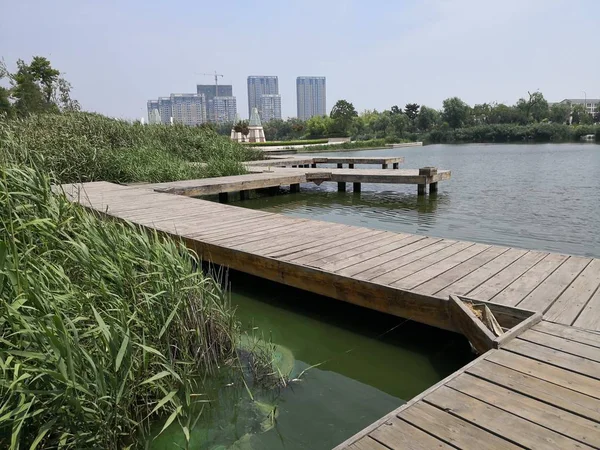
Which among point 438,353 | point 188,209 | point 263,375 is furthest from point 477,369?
point 188,209

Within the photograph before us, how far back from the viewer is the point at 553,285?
3.12m

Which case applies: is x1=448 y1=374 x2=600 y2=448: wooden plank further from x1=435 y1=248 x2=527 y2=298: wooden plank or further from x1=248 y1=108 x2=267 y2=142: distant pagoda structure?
x1=248 y1=108 x2=267 y2=142: distant pagoda structure

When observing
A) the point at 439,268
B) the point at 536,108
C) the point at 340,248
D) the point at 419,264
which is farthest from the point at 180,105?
the point at 439,268

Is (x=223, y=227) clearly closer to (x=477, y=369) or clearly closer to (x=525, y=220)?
(x=477, y=369)

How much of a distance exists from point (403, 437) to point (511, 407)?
49cm

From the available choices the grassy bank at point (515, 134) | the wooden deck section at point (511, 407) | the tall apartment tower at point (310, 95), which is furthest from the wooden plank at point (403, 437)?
the tall apartment tower at point (310, 95)

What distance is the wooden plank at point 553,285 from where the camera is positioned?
2.82 m

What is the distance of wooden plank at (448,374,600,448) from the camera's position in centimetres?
170

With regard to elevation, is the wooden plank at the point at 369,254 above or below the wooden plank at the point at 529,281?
above

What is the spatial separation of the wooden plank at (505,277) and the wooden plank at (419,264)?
0.51 metres

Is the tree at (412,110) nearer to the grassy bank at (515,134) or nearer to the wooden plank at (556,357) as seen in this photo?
the grassy bank at (515,134)

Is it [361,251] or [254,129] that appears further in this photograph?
[254,129]

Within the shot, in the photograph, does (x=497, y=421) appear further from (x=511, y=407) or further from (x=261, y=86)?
(x=261, y=86)

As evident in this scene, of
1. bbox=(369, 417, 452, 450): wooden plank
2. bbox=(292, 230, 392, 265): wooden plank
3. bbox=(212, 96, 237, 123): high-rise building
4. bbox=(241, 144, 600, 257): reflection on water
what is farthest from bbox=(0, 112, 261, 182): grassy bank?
bbox=(212, 96, 237, 123): high-rise building
